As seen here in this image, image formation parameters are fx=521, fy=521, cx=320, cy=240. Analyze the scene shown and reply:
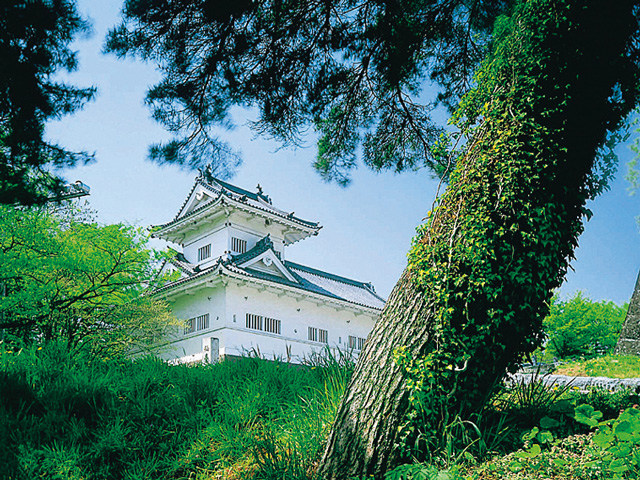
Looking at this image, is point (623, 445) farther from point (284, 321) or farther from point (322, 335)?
point (322, 335)

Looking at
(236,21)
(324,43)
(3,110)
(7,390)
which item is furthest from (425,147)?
(7,390)

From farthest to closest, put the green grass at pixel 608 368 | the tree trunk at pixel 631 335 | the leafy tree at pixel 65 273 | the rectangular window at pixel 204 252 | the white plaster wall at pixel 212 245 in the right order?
1. the rectangular window at pixel 204 252
2. the white plaster wall at pixel 212 245
3. the tree trunk at pixel 631 335
4. the leafy tree at pixel 65 273
5. the green grass at pixel 608 368

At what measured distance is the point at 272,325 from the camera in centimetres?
1838

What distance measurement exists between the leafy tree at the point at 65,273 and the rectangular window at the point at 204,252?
25.2ft

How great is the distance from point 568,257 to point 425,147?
2.91m

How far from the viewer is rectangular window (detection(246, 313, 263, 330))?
17.6 meters

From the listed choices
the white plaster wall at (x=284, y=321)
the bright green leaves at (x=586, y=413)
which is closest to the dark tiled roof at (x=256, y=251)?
the white plaster wall at (x=284, y=321)

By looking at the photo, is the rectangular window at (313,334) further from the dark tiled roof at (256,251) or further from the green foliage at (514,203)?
the green foliage at (514,203)

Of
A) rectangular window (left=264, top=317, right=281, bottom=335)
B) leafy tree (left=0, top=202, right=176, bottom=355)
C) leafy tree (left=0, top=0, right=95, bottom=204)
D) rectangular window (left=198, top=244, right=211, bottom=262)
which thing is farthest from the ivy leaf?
rectangular window (left=198, top=244, right=211, bottom=262)

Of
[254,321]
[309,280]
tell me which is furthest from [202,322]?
[309,280]

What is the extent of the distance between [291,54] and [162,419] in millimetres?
3212

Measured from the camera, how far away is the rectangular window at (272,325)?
1814 centimetres

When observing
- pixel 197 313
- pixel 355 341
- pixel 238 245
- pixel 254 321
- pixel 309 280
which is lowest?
pixel 355 341

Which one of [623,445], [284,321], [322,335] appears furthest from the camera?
[322,335]
